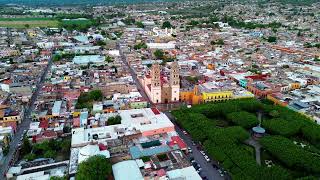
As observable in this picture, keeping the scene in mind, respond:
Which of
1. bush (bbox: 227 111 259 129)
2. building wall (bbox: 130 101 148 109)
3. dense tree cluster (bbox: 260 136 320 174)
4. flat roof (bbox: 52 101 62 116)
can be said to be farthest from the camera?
building wall (bbox: 130 101 148 109)

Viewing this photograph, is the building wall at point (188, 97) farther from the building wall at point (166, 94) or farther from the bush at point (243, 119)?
the bush at point (243, 119)

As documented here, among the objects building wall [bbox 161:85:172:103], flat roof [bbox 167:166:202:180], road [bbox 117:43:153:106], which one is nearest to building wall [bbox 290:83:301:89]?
building wall [bbox 161:85:172:103]

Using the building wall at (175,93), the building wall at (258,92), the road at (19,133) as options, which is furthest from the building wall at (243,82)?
the road at (19,133)

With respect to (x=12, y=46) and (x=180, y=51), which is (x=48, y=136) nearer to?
(x=180, y=51)

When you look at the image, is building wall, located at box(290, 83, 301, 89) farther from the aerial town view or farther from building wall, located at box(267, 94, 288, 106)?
building wall, located at box(267, 94, 288, 106)

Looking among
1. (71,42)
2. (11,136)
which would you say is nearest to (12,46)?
(71,42)

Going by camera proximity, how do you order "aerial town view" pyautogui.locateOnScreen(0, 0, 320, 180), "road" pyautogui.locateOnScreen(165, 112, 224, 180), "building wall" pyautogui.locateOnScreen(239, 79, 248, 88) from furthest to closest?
"building wall" pyautogui.locateOnScreen(239, 79, 248, 88) < "road" pyautogui.locateOnScreen(165, 112, 224, 180) < "aerial town view" pyautogui.locateOnScreen(0, 0, 320, 180)
